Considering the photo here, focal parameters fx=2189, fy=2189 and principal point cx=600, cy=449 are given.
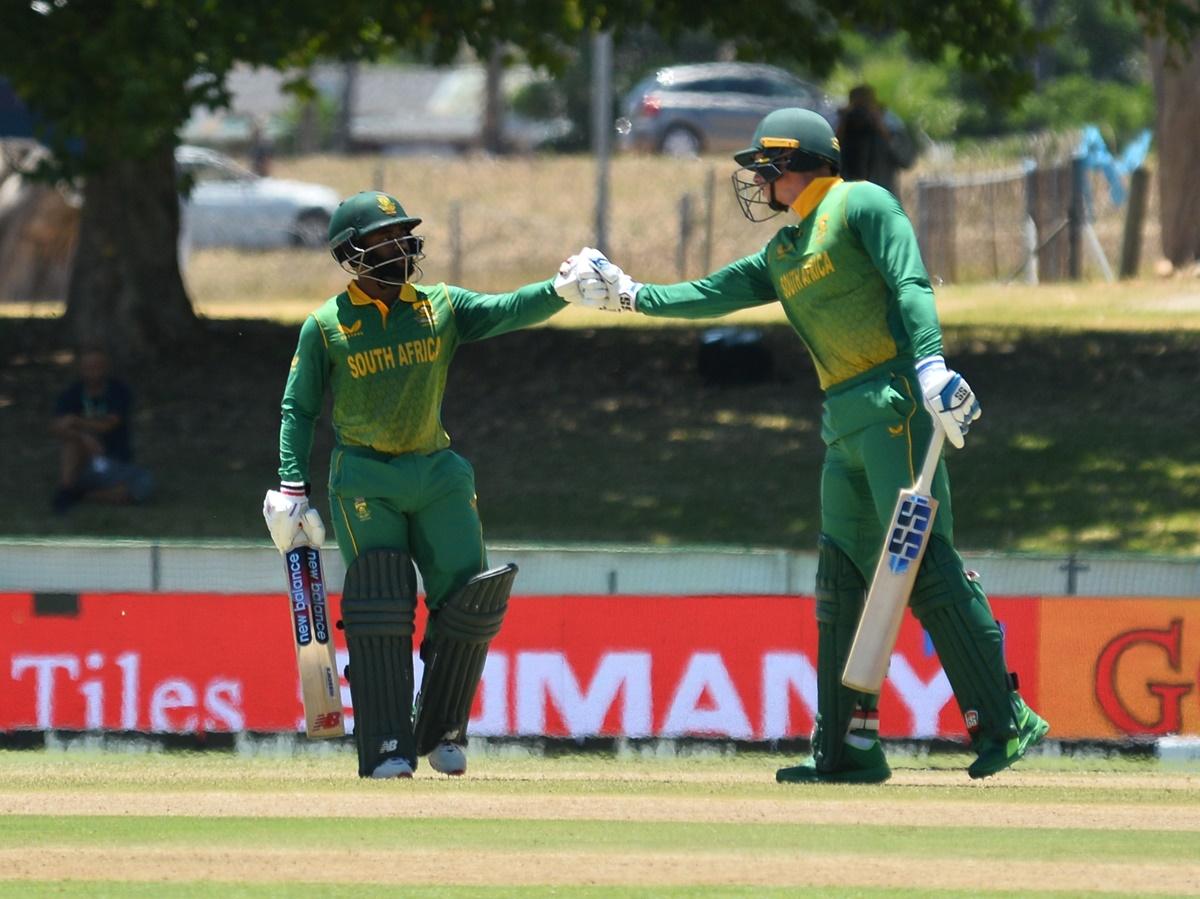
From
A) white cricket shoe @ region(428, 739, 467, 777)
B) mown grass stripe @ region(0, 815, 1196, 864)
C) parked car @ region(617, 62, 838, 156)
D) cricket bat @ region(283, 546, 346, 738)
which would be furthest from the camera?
parked car @ region(617, 62, 838, 156)

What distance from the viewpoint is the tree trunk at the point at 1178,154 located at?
68.2ft

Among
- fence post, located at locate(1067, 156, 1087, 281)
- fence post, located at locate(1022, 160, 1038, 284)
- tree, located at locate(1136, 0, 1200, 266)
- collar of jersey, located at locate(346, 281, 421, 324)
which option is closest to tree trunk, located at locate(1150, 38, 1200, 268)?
tree, located at locate(1136, 0, 1200, 266)

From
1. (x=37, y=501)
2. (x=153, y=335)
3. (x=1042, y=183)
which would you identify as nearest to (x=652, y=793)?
(x=37, y=501)

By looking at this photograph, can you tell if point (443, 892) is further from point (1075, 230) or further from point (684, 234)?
point (684, 234)

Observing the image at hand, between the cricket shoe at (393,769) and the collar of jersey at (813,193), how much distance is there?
2282 mm

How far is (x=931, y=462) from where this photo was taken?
6.93 m

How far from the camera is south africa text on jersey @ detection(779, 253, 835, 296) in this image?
708cm

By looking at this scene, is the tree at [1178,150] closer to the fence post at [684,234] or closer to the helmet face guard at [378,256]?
the fence post at [684,234]

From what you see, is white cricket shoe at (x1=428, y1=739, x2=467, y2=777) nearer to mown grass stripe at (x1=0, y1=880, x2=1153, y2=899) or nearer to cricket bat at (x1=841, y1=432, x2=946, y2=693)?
cricket bat at (x1=841, y1=432, x2=946, y2=693)

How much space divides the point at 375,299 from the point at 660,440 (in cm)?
765

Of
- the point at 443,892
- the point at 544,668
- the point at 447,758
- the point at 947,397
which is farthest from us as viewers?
the point at 544,668

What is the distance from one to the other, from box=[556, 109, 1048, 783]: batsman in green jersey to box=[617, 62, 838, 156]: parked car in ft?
101

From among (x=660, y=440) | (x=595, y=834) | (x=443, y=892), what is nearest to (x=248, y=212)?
(x=660, y=440)

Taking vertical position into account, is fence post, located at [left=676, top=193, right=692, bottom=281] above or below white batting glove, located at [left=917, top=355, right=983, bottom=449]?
above
